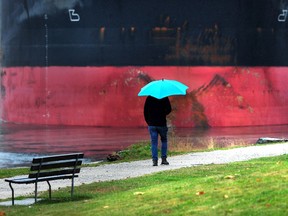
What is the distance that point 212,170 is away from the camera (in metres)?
16.6

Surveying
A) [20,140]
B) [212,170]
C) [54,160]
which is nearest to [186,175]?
[212,170]

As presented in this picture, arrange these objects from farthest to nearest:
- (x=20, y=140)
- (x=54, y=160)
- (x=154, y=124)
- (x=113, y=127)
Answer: (x=113, y=127) → (x=20, y=140) → (x=154, y=124) → (x=54, y=160)

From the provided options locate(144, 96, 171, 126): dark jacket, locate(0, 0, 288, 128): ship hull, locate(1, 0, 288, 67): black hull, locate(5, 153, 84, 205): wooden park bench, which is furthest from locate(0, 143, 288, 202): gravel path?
locate(1, 0, 288, 67): black hull

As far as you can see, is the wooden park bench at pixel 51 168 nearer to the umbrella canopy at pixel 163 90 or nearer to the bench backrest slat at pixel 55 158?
the bench backrest slat at pixel 55 158

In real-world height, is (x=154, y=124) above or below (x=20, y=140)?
above

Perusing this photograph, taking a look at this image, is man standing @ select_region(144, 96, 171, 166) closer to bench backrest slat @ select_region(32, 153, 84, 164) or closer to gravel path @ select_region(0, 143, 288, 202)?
gravel path @ select_region(0, 143, 288, 202)

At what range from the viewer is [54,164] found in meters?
13.4

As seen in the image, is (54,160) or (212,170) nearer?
(54,160)

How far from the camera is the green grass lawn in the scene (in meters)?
10.2

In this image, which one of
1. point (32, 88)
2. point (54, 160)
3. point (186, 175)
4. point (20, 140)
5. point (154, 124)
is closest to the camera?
point (54, 160)

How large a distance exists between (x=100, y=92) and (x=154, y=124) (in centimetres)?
1910

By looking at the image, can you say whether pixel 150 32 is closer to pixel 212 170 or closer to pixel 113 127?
pixel 113 127

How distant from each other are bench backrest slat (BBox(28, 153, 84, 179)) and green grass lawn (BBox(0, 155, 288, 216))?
390 millimetres

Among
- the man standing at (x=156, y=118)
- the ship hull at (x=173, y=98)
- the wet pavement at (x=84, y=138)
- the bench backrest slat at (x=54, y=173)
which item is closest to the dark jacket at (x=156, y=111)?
the man standing at (x=156, y=118)
